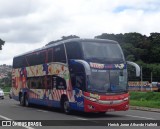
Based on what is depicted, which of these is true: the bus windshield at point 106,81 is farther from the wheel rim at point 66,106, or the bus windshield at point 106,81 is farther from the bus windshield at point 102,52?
the wheel rim at point 66,106

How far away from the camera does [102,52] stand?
20.0 m

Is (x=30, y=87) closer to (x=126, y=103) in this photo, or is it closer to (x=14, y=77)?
(x=14, y=77)

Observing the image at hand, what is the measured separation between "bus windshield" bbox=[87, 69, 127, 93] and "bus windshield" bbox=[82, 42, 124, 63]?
64 centimetres

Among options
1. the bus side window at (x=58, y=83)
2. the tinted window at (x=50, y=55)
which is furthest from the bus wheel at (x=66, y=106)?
the tinted window at (x=50, y=55)

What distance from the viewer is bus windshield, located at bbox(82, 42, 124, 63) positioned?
19633 millimetres

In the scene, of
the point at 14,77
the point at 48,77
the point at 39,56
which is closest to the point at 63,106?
the point at 48,77

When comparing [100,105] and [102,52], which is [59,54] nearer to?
[102,52]

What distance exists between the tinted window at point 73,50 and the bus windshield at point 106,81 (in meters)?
1.22

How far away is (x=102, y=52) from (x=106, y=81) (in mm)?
1567

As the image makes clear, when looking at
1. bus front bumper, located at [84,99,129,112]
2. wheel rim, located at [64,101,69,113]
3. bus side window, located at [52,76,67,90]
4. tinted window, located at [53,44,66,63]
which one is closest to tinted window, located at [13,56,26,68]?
bus side window, located at [52,76,67,90]

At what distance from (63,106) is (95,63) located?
3913 mm

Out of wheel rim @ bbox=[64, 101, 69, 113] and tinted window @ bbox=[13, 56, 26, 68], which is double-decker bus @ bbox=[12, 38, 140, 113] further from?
tinted window @ bbox=[13, 56, 26, 68]

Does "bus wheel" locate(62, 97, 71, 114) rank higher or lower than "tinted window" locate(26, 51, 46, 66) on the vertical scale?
lower

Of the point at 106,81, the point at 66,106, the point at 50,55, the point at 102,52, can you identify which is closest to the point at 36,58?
the point at 50,55
